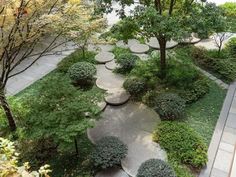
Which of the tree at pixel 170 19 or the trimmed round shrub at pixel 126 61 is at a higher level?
the tree at pixel 170 19

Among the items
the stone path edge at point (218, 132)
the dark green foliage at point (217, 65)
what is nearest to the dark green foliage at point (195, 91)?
the stone path edge at point (218, 132)

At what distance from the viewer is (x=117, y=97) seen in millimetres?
7848

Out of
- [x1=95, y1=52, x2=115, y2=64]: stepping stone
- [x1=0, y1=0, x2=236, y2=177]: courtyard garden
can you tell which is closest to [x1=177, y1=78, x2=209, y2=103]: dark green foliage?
[x1=0, y1=0, x2=236, y2=177]: courtyard garden

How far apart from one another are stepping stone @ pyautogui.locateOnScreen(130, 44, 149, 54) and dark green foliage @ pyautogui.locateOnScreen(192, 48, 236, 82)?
1.47 m

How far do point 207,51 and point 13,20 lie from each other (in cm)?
572

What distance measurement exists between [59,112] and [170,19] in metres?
3.00

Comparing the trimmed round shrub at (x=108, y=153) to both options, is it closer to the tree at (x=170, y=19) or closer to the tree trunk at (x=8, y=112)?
the tree trunk at (x=8, y=112)

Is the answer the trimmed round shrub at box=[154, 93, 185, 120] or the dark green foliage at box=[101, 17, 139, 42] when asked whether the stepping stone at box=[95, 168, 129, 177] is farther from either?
the dark green foliage at box=[101, 17, 139, 42]

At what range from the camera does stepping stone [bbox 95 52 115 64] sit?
938cm

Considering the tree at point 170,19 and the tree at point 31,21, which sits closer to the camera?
the tree at point 31,21

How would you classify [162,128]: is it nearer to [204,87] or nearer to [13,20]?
[204,87]

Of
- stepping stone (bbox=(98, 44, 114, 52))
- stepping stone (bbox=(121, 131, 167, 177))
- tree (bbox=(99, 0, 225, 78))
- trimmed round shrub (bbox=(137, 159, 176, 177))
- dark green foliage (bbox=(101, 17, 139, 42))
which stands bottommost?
stepping stone (bbox=(121, 131, 167, 177))

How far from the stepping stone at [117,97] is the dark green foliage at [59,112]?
1.30 metres

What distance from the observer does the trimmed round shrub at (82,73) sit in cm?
830
